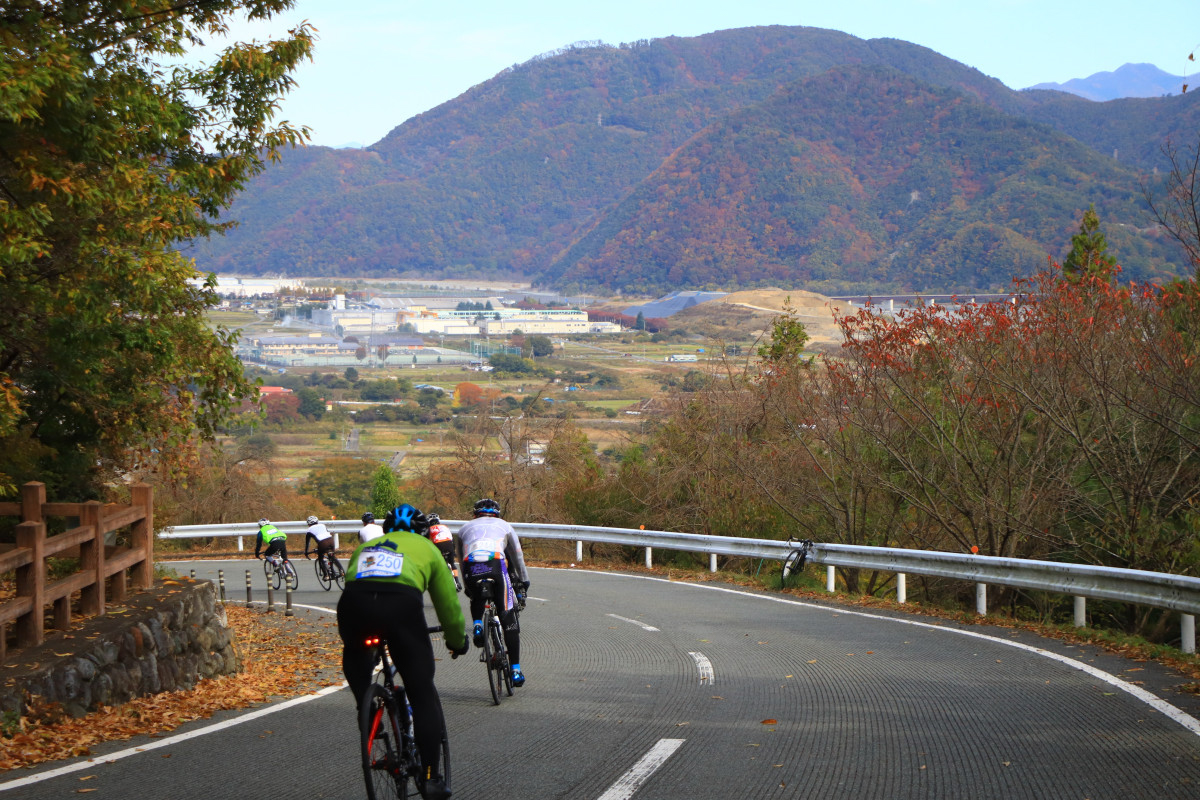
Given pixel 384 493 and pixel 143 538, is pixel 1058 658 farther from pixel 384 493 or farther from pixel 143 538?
pixel 384 493

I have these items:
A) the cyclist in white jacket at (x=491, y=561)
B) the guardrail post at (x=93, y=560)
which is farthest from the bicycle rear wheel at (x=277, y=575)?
the cyclist in white jacket at (x=491, y=561)

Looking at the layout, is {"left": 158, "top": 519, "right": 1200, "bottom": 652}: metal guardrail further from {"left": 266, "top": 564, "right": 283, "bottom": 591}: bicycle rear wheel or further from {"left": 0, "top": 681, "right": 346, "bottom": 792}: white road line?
{"left": 0, "top": 681, "right": 346, "bottom": 792}: white road line

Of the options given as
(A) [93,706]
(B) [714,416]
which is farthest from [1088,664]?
(B) [714,416]

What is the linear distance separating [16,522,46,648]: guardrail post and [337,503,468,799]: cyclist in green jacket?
3395 millimetres

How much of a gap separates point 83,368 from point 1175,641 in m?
13.9

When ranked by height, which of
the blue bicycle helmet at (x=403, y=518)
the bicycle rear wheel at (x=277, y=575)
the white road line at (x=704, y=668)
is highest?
the blue bicycle helmet at (x=403, y=518)

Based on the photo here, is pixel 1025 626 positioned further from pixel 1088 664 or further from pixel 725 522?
pixel 725 522

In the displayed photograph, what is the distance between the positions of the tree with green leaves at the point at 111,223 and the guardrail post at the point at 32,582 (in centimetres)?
89

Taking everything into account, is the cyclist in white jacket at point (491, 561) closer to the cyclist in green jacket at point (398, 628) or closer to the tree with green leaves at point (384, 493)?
the cyclist in green jacket at point (398, 628)

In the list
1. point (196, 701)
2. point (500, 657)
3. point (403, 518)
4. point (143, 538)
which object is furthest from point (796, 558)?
point (403, 518)

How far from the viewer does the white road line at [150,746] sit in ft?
19.3

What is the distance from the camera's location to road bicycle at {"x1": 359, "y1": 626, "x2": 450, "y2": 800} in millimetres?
4883

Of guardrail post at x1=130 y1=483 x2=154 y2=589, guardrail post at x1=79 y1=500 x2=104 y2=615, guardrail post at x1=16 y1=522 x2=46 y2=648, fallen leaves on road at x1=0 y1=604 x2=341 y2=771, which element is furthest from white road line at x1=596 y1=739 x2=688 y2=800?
guardrail post at x1=130 y1=483 x2=154 y2=589

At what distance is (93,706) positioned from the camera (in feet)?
24.2
